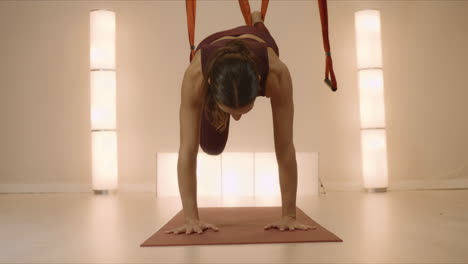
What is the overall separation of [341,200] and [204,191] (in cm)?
118

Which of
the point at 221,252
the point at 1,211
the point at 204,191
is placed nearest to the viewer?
the point at 221,252

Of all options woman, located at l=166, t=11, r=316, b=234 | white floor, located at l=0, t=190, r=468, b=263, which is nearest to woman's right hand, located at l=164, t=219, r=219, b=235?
woman, located at l=166, t=11, r=316, b=234

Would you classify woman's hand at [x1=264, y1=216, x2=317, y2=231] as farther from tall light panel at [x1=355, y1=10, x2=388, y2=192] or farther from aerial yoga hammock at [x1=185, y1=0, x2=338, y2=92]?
tall light panel at [x1=355, y1=10, x2=388, y2=192]

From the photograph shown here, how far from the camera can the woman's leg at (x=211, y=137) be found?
2642 mm

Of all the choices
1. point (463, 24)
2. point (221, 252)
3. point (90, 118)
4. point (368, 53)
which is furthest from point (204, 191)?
point (463, 24)

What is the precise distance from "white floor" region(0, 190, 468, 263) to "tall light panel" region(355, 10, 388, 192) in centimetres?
30

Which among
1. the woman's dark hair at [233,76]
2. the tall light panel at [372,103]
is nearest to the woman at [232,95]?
the woman's dark hair at [233,76]

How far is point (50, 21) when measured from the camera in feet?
17.0

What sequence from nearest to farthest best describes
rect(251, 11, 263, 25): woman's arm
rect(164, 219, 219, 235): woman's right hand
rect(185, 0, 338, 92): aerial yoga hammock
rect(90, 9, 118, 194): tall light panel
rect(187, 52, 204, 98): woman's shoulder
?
1. rect(187, 52, 204, 98): woman's shoulder
2. rect(164, 219, 219, 235): woman's right hand
3. rect(185, 0, 338, 92): aerial yoga hammock
4. rect(251, 11, 263, 25): woman's arm
5. rect(90, 9, 118, 194): tall light panel

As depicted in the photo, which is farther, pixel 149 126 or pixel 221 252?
pixel 149 126

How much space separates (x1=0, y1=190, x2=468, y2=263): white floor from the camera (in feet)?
5.95

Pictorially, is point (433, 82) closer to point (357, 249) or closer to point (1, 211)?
point (357, 249)

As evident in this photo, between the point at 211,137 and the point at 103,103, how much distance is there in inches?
91.1

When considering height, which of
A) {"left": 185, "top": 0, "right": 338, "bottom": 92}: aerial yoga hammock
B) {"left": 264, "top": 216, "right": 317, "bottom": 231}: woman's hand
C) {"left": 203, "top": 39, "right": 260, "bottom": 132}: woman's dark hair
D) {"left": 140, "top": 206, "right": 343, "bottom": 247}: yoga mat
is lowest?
{"left": 140, "top": 206, "right": 343, "bottom": 247}: yoga mat
